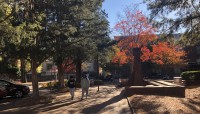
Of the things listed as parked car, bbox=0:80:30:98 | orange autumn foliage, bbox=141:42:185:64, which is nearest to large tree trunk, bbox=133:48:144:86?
parked car, bbox=0:80:30:98

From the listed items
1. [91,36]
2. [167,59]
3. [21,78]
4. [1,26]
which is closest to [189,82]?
[91,36]

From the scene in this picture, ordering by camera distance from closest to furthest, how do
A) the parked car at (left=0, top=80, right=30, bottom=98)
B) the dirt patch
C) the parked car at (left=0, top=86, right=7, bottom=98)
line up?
the dirt patch < the parked car at (left=0, top=86, right=7, bottom=98) < the parked car at (left=0, top=80, right=30, bottom=98)

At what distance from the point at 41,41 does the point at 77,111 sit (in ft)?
23.8

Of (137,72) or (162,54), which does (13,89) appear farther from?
(162,54)

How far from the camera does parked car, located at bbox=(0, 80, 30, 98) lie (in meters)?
23.5

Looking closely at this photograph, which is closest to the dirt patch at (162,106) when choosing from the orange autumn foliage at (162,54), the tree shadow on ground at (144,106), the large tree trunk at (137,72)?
the tree shadow on ground at (144,106)

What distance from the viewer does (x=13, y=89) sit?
2372cm

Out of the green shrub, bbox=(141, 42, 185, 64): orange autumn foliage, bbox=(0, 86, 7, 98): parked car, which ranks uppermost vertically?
bbox=(141, 42, 185, 64): orange autumn foliage

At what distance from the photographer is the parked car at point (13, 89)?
77.0 ft

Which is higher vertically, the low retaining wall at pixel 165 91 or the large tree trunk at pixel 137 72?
the large tree trunk at pixel 137 72

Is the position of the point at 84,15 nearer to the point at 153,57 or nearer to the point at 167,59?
the point at 153,57

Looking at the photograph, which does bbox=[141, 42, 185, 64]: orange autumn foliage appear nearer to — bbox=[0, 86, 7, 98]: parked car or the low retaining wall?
the low retaining wall

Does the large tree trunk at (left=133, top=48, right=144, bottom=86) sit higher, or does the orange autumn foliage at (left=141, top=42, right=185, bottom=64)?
the orange autumn foliage at (left=141, top=42, right=185, bottom=64)

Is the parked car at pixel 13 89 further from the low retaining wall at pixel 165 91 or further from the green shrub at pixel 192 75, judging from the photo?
the green shrub at pixel 192 75
